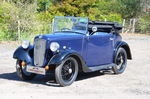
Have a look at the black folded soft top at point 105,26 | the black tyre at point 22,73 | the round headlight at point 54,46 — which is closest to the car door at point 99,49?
the black folded soft top at point 105,26

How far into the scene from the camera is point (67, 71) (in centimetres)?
885

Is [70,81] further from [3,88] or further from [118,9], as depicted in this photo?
[118,9]

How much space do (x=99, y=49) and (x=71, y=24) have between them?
3.44 ft

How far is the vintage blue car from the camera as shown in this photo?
869cm

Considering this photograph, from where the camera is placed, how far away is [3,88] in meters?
8.26

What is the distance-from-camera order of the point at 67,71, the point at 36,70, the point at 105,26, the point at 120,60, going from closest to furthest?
1. the point at 36,70
2. the point at 67,71
3. the point at 105,26
4. the point at 120,60

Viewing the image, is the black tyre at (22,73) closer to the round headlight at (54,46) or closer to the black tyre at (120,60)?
the round headlight at (54,46)

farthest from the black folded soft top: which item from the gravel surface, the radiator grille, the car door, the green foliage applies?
the green foliage

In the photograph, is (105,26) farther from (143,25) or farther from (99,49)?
(143,25)

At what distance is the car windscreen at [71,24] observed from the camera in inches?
382

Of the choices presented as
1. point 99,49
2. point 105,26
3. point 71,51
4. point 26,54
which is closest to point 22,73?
point 26,54

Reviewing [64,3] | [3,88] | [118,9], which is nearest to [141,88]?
[3,88]

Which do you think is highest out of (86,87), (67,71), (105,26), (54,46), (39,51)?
(105,26)

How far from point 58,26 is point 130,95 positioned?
3380 mm
